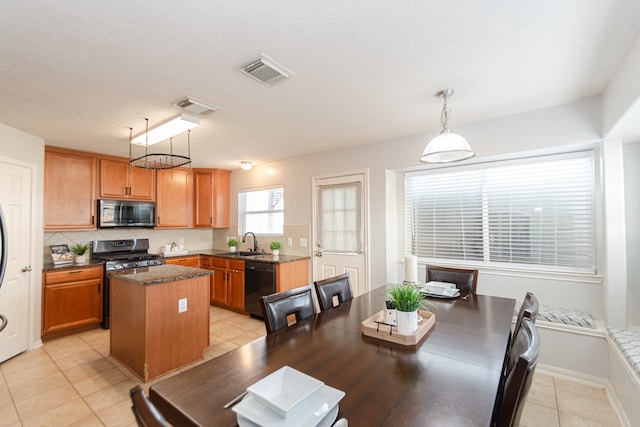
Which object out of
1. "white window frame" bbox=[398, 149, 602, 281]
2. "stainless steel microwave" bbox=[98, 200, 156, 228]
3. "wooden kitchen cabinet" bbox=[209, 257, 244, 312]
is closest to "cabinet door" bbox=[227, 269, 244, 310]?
"wooden kitchen cabinet" bbox=[209, 257, 244, 312]

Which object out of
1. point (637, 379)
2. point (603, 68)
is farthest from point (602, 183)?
point (637, 379)

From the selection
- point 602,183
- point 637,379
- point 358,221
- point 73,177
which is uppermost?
point 73,177

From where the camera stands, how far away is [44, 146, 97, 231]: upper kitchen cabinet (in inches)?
144

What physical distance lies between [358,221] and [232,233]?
2.68 m

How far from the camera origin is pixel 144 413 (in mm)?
626

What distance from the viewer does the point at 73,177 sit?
3863 millimetres

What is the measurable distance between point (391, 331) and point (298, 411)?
0.76 metres

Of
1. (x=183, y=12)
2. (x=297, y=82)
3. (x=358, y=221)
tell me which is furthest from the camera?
(x=358, y=221)

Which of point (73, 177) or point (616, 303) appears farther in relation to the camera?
point (73, 177)

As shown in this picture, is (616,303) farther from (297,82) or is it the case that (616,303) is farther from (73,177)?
(73,177)

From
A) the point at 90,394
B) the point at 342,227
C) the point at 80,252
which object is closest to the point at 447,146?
the point at 342,227

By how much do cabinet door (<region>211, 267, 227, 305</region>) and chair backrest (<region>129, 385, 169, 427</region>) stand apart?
13.4ft

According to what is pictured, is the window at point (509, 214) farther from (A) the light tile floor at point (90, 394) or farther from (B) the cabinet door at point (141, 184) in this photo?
(B) the cabinet door at point (141, 184)

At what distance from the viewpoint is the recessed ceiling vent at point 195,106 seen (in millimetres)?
2420
